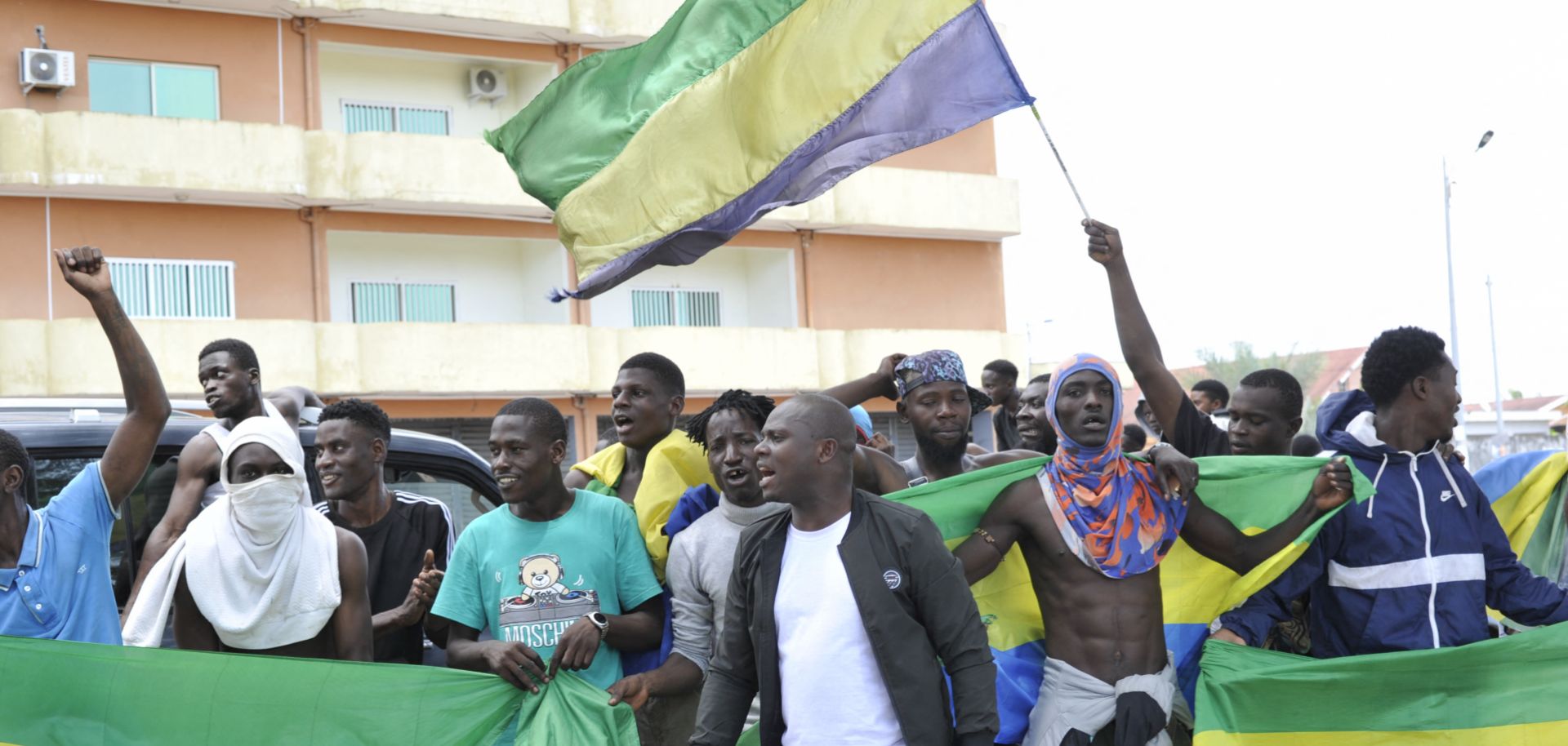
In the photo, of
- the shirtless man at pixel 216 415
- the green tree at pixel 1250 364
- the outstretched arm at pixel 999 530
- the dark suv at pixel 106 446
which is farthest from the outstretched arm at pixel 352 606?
the green tree at pixel 1250 364

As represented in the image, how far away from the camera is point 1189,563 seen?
16.8 feet

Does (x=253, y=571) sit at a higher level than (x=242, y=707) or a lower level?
higher

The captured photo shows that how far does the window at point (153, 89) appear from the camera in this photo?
22.3 m

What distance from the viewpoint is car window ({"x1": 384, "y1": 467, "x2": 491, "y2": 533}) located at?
20.7ft

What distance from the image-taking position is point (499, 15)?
24188 millimetres

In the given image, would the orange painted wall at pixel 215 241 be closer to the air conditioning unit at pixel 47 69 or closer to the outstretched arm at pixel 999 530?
the air conditioning unit at pixel 47 69

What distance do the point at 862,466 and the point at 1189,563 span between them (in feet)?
3.98

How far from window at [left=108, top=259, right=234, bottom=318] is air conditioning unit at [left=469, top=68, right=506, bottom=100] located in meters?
5.16

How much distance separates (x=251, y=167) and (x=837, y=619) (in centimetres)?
2083

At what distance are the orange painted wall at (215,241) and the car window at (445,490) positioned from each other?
1797 centimetres

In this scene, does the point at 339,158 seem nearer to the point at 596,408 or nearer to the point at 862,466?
the point at 596,408

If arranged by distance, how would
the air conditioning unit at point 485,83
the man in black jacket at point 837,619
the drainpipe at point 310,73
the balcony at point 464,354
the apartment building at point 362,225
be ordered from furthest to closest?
1. the air conditioning unit at point 485,83
2. the drainpipe at point 310,73
3. the apartment building at point 362,225
4. the balcony at point 464,354
5. the man in black jacket at point 837,619

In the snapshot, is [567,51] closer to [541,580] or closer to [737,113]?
[737,113]

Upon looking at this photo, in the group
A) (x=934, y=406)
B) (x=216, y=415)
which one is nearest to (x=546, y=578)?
(x=934, y=406)
